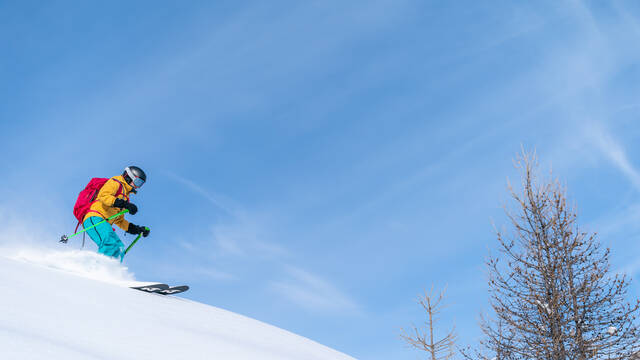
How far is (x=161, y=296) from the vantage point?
22.7ft

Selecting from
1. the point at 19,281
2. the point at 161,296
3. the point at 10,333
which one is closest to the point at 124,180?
the point at 161,296

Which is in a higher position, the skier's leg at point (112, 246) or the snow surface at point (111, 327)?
the skier's leg at point (112, 246)

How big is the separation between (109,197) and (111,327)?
4.04m

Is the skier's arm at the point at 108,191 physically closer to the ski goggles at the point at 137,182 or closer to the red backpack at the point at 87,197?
the red backpack at the point at 87,197

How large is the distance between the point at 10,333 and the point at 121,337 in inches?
35.5

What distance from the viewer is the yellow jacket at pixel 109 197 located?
795 cm

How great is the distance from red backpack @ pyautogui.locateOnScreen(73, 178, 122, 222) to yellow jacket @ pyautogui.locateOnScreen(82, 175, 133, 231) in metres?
0.07

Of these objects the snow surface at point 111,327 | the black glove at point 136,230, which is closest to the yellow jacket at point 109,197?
the black glove at point 136,230

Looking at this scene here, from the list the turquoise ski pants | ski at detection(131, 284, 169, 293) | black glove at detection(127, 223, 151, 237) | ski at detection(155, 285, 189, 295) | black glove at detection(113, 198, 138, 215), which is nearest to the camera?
ski at detection(131, 284, 169, 293)

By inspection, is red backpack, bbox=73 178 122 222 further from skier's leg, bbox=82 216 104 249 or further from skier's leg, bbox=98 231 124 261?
skier's leg, bbox=98 231 124 261

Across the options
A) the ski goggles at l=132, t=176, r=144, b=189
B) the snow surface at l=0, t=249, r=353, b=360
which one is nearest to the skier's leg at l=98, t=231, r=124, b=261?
the ski goggles at l=132, t=176, r=144, b=189

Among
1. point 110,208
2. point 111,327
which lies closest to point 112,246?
point 110,208

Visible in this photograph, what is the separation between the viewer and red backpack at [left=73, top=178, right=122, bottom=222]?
816 centimetres

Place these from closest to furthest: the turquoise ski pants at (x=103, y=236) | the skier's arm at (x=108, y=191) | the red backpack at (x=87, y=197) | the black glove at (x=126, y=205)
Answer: the black glove at (x=126, y=205), the skier's arm at (x=108, y=191), the turquoise ski pants at (x=103, y=236), the red backpack at (x=87, y=197)
